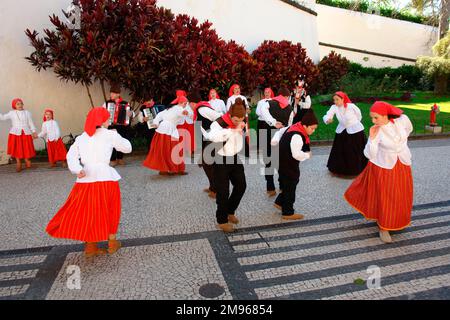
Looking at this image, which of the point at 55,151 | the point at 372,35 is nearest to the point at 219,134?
the point at 55,151

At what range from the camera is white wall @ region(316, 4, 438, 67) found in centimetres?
2395

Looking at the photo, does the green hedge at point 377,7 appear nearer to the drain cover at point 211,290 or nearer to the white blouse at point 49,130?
the white blouse at point 49,130

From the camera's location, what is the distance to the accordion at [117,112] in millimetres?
7520

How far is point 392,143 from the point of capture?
420cm

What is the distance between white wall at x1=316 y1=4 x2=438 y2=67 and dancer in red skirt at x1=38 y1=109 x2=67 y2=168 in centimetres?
1947

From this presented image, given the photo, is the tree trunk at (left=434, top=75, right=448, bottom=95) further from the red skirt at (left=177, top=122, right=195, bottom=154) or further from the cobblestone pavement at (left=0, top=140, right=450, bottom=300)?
the red skirt at (left=177, top=122, right=195, bottom=154)

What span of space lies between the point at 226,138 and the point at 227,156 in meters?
0.23

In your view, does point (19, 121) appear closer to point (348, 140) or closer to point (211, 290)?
point (211, 290)

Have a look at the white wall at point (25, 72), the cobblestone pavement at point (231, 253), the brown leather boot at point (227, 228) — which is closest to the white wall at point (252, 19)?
the white wall at point (25, 72)

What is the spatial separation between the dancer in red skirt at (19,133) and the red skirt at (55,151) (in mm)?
383

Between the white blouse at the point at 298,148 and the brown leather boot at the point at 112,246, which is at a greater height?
the white blouse at the point at 298,148

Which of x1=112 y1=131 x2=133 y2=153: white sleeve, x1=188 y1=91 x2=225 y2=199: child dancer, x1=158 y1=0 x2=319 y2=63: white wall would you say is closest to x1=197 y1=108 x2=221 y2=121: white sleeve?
x1=188 y1=91 x2=225 y2=199: child dancer

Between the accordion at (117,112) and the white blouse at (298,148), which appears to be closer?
the white blouse at (298,148)
